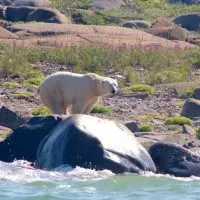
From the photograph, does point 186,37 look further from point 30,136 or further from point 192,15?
point 30,136

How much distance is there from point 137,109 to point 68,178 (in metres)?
8.34

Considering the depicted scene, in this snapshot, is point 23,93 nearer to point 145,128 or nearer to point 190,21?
point 145,128

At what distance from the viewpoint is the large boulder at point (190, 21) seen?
5000 centimetres

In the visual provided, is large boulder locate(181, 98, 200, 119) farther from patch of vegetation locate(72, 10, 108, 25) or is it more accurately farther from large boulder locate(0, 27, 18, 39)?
patch of vegetation locate(72, 10, 108, 25)

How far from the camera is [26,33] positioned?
1646 inches

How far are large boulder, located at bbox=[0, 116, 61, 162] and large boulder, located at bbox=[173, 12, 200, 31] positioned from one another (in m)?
30.9

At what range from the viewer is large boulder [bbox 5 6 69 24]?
4656 centimetres

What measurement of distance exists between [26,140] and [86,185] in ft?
8.39

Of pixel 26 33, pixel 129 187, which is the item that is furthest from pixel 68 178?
pixel 26 33

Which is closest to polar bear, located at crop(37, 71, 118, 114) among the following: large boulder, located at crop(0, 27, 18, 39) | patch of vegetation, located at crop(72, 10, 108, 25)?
large boulder, located at crop(0, 27, 18, 39)

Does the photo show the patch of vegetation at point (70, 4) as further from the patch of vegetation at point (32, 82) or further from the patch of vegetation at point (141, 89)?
the patch of vegetation at point (141, 89)

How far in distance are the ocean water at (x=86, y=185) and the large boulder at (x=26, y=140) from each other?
0.55 metres

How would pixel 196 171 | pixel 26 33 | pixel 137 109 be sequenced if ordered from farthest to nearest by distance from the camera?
pixel 26 33
pixel 137 109
pixel 196 171

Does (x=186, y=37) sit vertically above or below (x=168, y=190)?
below
